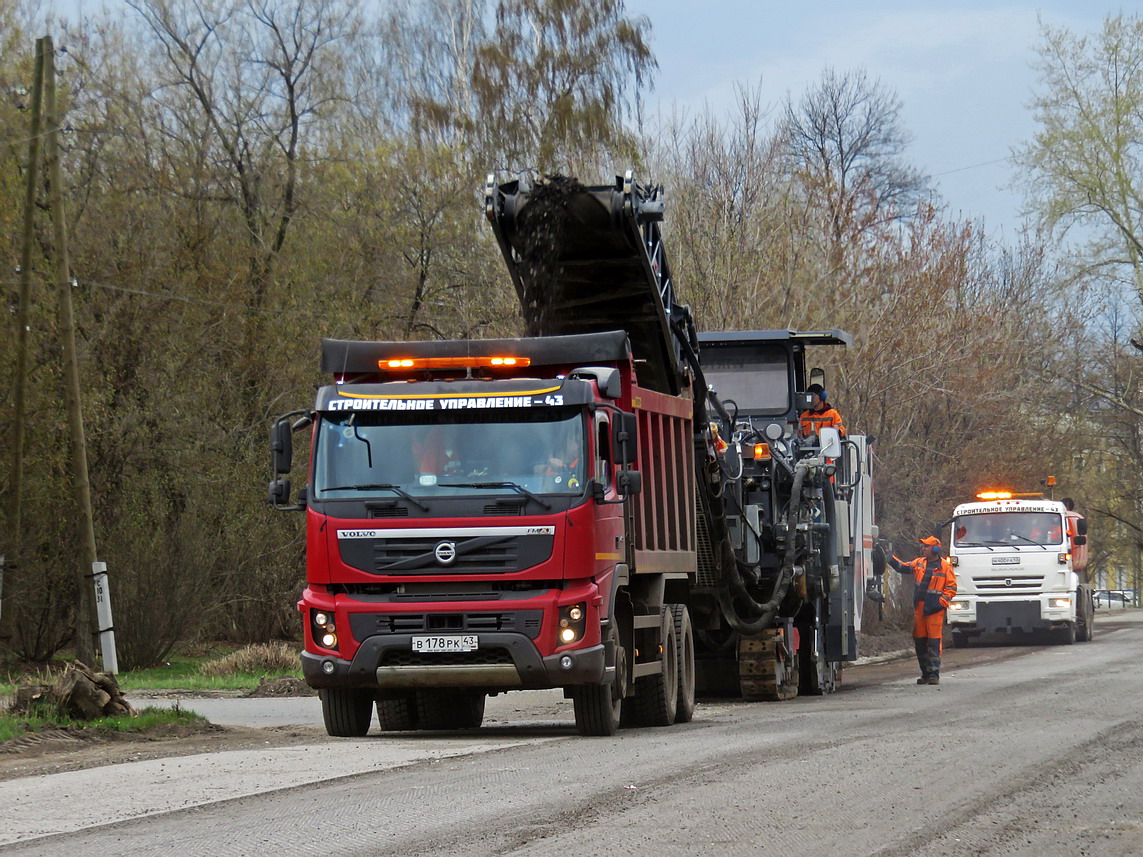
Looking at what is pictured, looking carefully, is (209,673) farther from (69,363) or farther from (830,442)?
(830,442)

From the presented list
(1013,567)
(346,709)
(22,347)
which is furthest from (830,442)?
(1013,567)

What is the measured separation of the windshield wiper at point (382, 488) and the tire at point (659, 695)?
118 inches

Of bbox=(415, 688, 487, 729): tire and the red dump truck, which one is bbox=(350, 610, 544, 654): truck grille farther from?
bbox=(415, 688, 487, 729): tire

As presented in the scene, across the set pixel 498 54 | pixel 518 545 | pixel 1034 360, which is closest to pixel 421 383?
pixel 518 545

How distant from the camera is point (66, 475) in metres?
25.3

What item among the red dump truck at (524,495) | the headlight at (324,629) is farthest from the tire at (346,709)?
the headlight at (324,629)

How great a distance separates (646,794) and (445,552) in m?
3.80

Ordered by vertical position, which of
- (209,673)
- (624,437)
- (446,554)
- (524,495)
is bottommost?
(209,673)

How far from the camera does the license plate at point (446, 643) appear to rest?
42.1ft

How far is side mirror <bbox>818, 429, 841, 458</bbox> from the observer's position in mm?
19609

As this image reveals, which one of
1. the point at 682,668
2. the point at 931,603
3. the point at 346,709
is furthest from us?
the point at 931,603

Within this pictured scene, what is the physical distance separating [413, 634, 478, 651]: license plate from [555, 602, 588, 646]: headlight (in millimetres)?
673

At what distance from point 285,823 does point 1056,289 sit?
4166 centimetres

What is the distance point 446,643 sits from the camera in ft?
42.1
